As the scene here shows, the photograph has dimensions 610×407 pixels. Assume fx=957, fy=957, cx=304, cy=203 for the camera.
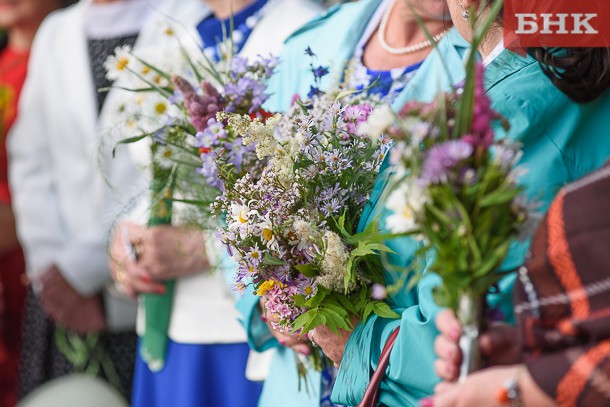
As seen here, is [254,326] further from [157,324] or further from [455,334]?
[455,334]

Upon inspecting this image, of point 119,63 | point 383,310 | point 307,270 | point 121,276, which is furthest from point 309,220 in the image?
point 121,276

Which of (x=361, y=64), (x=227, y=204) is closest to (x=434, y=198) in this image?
(x=227, y=204)

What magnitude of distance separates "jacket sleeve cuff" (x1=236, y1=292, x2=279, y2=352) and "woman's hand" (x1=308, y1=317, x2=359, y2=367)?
0.36 meters

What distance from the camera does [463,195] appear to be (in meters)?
1.16

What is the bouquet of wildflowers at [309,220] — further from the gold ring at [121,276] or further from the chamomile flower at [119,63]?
the gold ring at [121,276]

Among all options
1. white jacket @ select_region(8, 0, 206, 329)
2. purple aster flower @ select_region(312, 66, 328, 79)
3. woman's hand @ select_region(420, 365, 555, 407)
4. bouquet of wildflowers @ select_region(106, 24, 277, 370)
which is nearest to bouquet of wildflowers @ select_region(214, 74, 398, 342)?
bouquet of wildflowers @ select_region(106, 24, 277, 370)

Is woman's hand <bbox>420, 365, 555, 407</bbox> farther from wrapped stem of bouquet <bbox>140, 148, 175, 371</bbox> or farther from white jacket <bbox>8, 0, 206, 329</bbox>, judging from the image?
white jacket <bbox>8, 0, 206, 329</bbox>

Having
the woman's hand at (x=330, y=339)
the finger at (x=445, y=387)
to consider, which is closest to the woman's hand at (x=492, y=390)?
the finger at (x=445, y=387)

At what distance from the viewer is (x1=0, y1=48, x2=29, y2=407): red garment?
396 centimetres

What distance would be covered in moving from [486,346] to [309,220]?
48 cm

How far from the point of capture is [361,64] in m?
2.12

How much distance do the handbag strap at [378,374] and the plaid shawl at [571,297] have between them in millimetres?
441

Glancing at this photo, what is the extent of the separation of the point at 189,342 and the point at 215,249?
497 millimetres

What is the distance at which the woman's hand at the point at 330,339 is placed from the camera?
1.73 m
